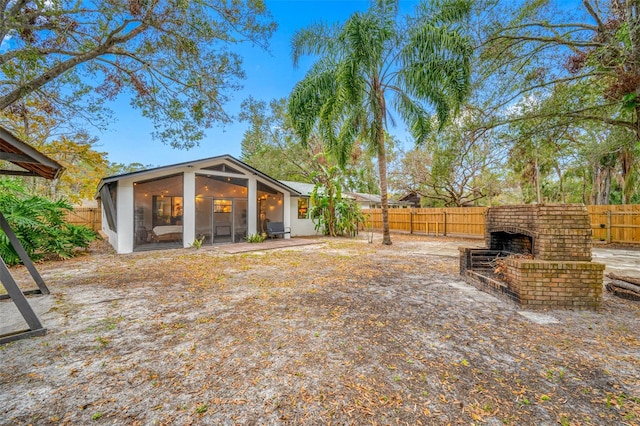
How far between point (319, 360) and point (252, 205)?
1024 centimetres

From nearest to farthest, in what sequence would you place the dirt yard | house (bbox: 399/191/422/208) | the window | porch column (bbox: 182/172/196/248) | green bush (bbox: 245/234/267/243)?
the dirt yard < porch column (bbox: 182/172/196/248) < green bush (bbox: 245/234/267/243) < the window < house (bbox: 399/191/422/208)

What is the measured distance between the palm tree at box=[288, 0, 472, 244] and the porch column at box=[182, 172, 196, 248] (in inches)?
189

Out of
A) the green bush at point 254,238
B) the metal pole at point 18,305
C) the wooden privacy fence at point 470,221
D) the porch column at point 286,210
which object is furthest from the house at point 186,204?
the wooden privacy fence at point 470,221

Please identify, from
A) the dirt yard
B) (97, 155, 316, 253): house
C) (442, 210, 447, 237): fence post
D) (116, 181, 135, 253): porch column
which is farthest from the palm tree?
the dirt yard

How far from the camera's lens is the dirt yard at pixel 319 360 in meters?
1.89

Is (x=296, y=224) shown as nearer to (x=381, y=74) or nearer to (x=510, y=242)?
(x=381, y=74)

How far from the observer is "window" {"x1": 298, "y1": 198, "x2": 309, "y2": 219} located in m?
15.1

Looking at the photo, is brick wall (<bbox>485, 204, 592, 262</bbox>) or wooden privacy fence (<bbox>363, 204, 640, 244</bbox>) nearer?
brick wall (<bbox>485, 204, 592, 262</bbox>)

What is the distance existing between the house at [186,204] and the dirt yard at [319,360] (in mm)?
5148

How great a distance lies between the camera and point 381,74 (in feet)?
32.7

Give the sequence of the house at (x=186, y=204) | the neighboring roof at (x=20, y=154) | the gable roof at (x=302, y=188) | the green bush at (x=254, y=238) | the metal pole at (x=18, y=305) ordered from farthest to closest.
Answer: the gable roof at (x=302, y=188) < the green bush at (x=254, y=238) < the house at (x=186, y=204) < the neighboring roof at (x=20, y=154) < the metal pole at (x=18, y=305)

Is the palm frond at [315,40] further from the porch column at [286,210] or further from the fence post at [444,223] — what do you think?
the fence post at [444,223]

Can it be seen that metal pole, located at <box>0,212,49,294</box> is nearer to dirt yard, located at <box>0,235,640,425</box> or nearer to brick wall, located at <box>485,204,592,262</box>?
dirt yard, located at <box>0,235,640,425</box>

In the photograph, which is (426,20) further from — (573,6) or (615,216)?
(615,216)
